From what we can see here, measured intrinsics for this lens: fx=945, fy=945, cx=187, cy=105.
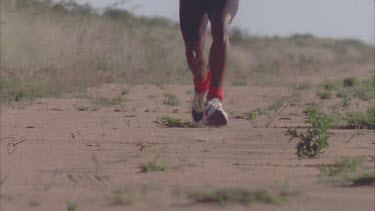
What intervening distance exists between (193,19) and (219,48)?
60cm

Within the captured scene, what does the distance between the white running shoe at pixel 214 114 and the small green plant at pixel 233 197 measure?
7.89 ft

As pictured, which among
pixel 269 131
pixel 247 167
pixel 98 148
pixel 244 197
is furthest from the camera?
pixel 269 131

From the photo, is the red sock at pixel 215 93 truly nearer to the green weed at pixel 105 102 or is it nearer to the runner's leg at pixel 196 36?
the runner's leg at pixel 196 36

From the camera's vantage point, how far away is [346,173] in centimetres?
530

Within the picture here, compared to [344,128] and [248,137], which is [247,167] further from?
[344,128]

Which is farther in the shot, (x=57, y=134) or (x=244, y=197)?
(x=57, y=134)

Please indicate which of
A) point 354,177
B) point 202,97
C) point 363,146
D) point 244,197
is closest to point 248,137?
point 202,97

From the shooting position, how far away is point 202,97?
7895 mm

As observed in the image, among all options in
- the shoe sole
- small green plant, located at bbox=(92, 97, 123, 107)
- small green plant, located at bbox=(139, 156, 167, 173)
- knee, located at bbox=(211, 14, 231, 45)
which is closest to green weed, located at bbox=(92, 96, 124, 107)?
small green plant, located at bbox=(92, 97, 123, 107)

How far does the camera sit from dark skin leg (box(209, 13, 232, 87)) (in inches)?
281

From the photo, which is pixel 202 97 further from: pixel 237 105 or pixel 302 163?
pixel 237 105

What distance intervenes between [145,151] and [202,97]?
1324mm

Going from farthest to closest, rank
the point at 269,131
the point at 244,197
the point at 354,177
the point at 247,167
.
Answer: the point at 269,131, the point at 247,167, the point at 354,177, the point at 244,197

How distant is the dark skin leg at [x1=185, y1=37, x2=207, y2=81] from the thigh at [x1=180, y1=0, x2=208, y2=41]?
2.5 inches
